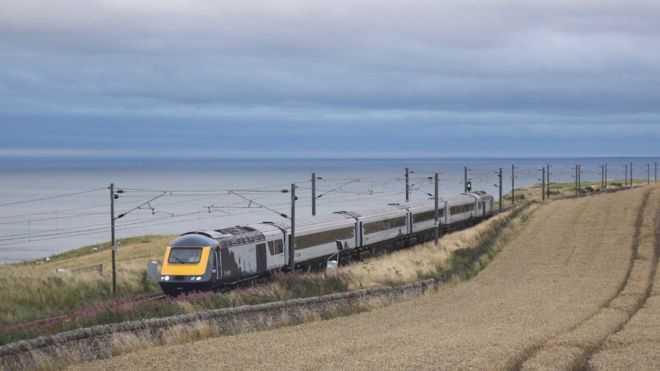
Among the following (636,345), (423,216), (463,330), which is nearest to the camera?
(636,345)

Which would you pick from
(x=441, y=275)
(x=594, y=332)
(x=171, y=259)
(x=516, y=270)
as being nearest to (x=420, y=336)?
(x=594, y=332)

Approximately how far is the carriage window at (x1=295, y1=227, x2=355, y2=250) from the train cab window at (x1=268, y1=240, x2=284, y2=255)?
1535 millimetres

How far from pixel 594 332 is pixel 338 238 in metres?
24.7

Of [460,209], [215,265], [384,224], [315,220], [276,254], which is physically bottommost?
[460,209]

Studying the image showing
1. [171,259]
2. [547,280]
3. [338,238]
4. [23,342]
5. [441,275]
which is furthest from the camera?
[338,238]

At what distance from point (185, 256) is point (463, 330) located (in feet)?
47.0

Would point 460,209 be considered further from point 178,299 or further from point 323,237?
point 178,299

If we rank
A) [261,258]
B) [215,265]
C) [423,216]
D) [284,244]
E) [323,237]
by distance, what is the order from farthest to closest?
[423,216] → [323,237] → [284,244] → [261,258] → [215,265]

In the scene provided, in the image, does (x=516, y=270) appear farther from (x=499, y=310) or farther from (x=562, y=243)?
(x=499, y=310)

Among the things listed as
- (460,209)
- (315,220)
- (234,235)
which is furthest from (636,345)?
(460,209)

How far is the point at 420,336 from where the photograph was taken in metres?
20.5

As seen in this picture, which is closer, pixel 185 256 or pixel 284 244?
pixel 185 256

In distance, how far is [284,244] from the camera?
38625 millimetres

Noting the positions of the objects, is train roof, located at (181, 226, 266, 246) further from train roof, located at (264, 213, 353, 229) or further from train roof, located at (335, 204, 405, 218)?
train roof, located at (335, 204, 405, 218)
